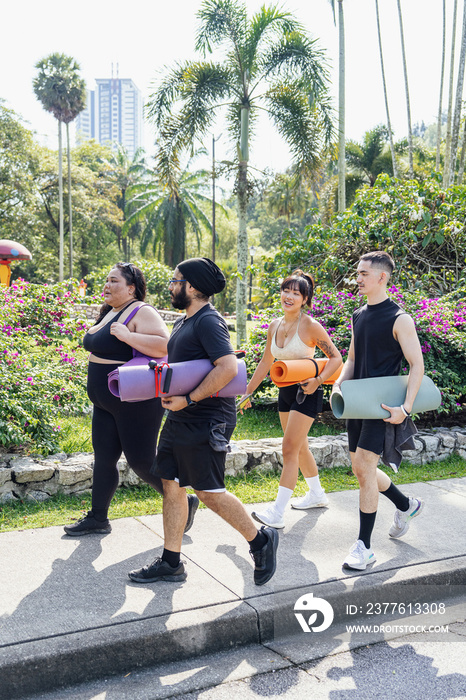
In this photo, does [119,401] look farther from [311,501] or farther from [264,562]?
[311,501]

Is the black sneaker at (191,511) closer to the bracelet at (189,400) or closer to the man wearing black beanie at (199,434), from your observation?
the man wearing black beanie at (199,434)

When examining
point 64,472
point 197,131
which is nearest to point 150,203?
point 197,131

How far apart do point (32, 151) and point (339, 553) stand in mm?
35151

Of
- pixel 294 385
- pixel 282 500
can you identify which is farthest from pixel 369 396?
pixel 282 500

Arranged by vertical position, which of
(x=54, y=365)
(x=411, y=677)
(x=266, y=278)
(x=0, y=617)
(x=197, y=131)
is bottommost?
(x=411, y=677)

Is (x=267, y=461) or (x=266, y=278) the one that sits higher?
(x=266, y=278)

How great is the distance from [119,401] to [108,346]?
36 cm

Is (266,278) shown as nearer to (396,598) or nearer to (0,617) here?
(396,598)

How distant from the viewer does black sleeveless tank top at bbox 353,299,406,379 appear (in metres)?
3.80

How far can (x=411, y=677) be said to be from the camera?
2900 mm

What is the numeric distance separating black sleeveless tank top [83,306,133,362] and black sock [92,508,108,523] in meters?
1.01

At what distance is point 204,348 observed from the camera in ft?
10.9

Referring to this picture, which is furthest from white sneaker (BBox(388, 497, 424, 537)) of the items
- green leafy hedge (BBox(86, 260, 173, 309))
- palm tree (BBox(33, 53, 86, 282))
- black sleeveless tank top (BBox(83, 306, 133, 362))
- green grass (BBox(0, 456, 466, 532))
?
palm tree (BBox(33, 53, 86, 282))

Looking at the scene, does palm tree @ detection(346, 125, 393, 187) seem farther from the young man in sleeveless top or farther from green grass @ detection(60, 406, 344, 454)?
the young man in sleeveless top
